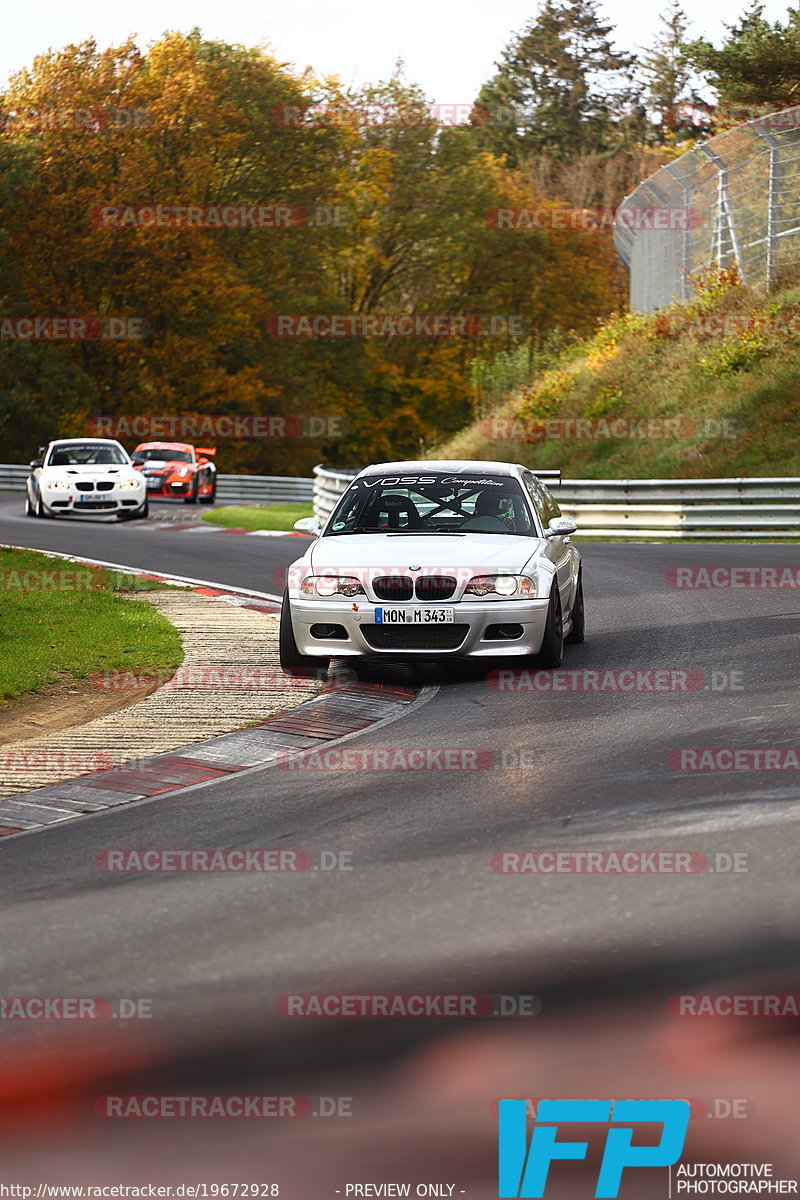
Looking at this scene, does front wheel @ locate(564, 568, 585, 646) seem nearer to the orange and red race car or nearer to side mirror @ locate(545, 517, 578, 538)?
side mirror @ locate(545, 517, 578, 538)

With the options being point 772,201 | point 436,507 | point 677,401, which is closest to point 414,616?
point 436,507

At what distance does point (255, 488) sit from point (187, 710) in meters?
37.2

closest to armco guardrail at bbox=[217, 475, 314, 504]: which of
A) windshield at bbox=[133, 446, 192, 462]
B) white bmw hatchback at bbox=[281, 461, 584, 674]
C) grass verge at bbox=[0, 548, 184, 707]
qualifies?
windshield at bbox=[133, 446, 192, 462]

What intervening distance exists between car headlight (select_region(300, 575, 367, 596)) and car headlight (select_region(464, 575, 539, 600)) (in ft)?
2.60

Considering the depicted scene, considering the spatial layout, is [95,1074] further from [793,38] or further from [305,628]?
[793,38]

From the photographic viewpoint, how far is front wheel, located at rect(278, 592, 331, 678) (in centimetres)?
1128

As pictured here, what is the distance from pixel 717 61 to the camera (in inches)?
1657

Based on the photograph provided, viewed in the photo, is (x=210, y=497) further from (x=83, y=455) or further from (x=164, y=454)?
(x=83, y=455)

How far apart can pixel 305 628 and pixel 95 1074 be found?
6.84m

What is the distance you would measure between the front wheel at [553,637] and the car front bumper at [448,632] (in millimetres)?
58

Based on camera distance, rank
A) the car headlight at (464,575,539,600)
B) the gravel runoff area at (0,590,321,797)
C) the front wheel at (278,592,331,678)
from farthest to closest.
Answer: the front wheel at (278,592,331,678), the car headlight at (464,575,539,600), the gravel runoff area at (0,590,321,797)

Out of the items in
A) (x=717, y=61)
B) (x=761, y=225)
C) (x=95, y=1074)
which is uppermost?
(x=717, y=61)

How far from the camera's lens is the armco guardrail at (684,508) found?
23766 mm

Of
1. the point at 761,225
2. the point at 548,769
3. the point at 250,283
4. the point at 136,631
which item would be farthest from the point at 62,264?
the point at 548,769
